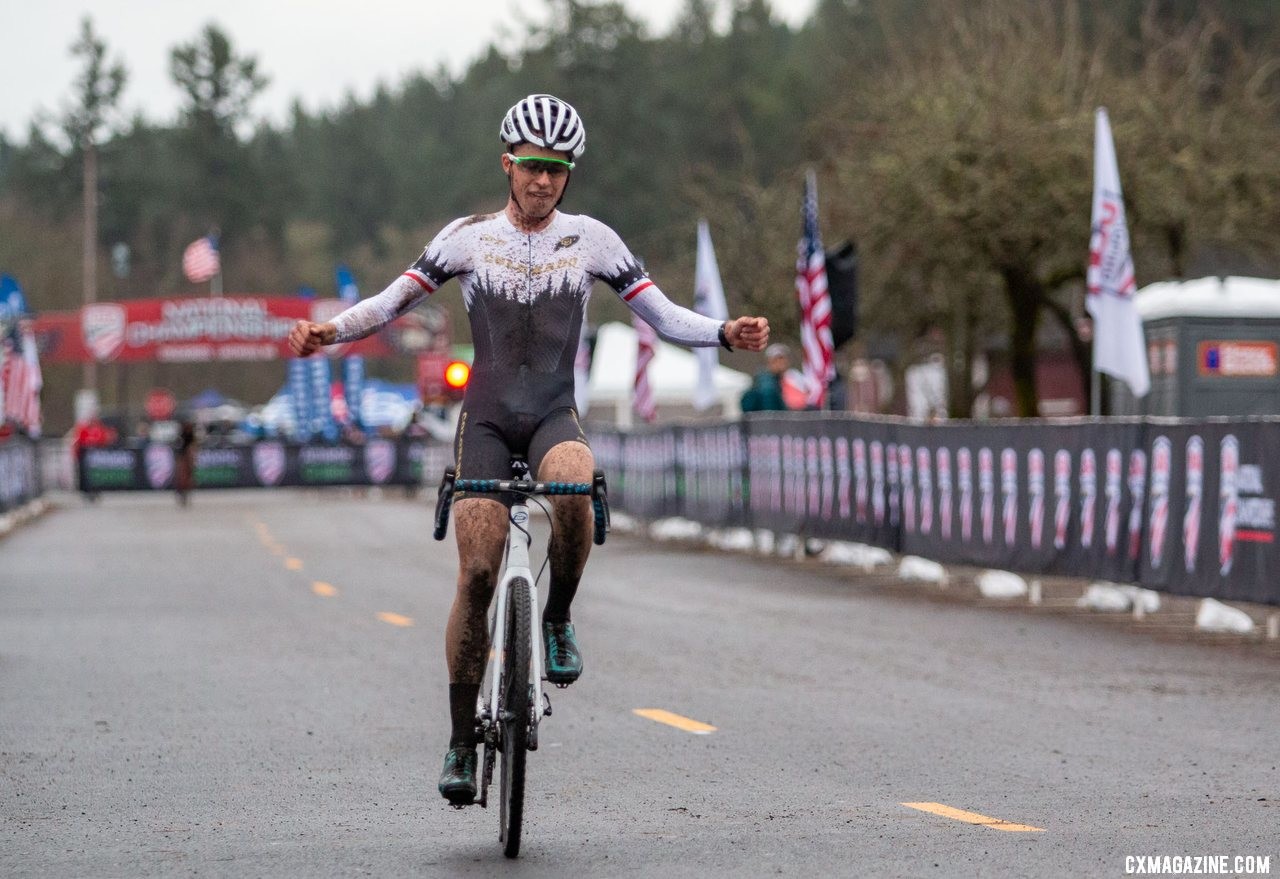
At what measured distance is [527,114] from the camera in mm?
6996

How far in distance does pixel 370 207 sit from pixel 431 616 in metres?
112

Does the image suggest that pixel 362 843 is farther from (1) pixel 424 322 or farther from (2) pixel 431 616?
(1) pixel 424 322

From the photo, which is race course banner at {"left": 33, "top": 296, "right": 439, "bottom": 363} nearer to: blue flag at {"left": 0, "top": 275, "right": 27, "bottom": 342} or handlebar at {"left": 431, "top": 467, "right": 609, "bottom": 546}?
blue flag at {"left": 0, "top": 275, "right": 27, "bottom": 342}

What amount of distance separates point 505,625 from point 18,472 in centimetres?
3368

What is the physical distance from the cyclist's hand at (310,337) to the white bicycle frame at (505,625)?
2.48ft

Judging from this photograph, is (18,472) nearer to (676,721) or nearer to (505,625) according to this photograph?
(676,721)

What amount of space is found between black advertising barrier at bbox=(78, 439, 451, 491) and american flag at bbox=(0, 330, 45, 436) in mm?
10035

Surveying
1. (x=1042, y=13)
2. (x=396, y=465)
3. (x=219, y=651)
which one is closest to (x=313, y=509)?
(x=396, y=465)

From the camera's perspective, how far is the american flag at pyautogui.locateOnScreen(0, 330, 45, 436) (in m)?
37.3

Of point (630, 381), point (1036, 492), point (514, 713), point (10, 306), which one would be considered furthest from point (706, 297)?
point (514, 713)

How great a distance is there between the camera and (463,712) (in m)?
6.86

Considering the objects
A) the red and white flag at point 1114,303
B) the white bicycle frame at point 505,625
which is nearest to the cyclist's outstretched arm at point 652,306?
the white bicycle frame at point 505,625

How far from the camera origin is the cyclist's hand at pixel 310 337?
6.80 m

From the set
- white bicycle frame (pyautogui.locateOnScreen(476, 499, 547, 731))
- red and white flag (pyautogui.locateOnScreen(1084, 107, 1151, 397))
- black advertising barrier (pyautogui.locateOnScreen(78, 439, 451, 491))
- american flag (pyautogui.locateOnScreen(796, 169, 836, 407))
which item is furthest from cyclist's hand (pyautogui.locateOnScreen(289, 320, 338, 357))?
black advertising barrier (pyautogui.locateOnScreen(78, 439, 451, 491))
